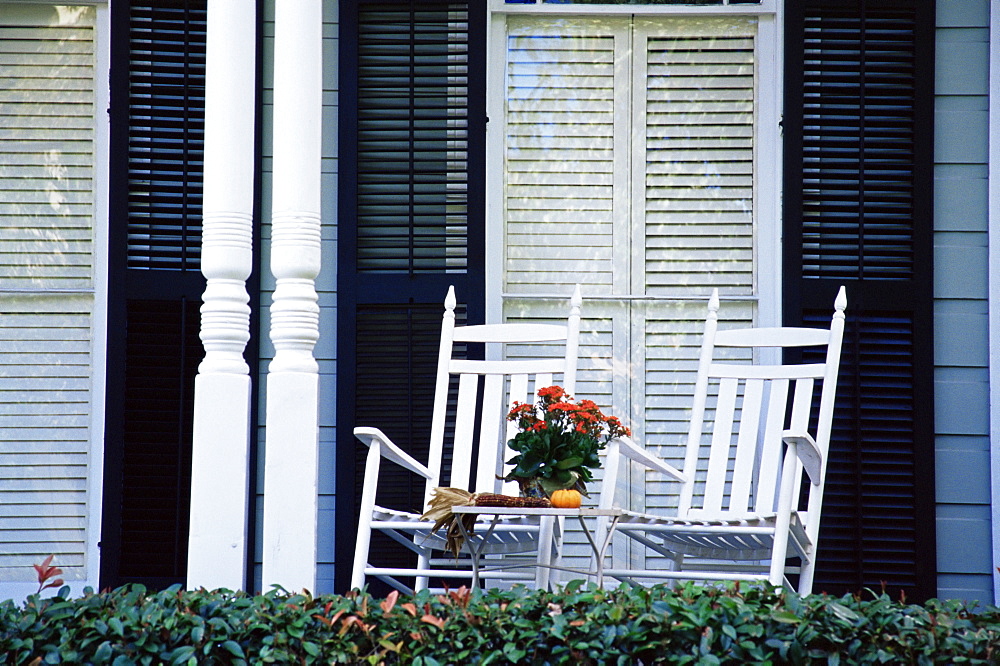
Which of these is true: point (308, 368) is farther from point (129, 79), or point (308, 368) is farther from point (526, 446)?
point (129, 79)

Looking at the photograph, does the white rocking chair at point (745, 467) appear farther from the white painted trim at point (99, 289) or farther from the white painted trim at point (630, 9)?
the white painted trim at point (99, 289)

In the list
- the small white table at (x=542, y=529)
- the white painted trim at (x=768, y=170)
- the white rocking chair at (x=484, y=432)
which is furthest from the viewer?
the white painted trim at (x=768, y=170)

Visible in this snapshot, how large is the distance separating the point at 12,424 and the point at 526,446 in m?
1.86

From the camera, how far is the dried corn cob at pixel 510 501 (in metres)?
2.67

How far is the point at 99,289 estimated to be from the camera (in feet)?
12.0

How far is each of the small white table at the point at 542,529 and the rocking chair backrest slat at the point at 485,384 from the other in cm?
32

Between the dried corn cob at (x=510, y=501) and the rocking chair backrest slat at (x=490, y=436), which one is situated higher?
the rocking chair backrest slat at (x=490, y=436)

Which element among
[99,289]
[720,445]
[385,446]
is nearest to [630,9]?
[720,445]

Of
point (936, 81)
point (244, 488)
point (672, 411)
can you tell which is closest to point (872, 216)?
point (936, 81)

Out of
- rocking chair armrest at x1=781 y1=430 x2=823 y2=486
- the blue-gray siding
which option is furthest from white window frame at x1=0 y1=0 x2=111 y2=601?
the blue-gray siding

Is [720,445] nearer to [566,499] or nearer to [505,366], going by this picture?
[505,366]

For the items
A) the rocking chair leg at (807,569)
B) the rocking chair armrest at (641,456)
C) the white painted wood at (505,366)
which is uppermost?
the white painted wood at (505,366)

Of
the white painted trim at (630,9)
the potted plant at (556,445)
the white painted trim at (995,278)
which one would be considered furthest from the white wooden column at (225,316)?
the white painted trim at (995,278)

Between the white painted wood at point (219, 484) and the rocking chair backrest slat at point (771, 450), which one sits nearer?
the white painted wood at point (219, 484)
